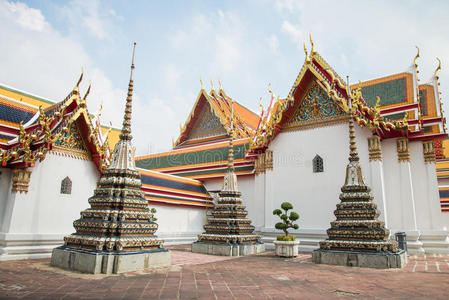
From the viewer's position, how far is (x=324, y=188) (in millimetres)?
9695

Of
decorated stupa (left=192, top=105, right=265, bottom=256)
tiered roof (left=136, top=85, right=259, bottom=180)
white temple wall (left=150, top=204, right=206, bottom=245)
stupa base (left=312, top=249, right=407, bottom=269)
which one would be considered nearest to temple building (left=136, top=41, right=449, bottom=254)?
tiered roof (left=136, top=85, right=259, bottom=180)

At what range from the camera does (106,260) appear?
4.76m

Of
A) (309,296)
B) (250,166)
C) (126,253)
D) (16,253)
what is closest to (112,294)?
(126,253)

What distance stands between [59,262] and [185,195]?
6.69 m

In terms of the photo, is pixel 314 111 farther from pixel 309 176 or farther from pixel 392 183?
pixel 392 183

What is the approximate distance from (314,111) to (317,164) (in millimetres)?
1689

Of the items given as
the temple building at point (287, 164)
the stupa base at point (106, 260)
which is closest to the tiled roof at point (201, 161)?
the temple building at point (287, 164)

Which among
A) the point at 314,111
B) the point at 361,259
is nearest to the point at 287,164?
the point at 314,111

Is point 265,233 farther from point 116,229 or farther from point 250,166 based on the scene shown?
point 116,229

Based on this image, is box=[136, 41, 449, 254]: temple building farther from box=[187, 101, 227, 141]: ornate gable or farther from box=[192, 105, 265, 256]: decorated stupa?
box=[187, 101, 227, 141]: ornate gable

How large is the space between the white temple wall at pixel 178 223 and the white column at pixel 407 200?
6.72 metres

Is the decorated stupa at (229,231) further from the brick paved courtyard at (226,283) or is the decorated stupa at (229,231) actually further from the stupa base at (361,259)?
the brick paved courtyard at (226,283)

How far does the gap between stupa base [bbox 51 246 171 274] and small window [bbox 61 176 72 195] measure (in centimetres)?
190

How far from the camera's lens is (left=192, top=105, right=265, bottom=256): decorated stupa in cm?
815
